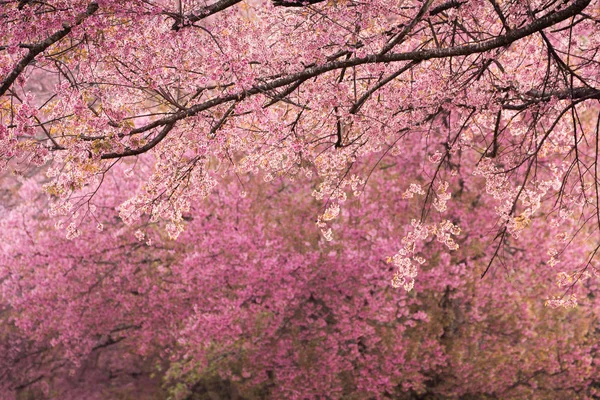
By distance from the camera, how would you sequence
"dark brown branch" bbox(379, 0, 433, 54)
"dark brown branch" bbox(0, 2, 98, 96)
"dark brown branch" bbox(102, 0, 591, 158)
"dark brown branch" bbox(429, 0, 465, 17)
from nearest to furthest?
"dark brown branch" bbox(0, 2, 98, 96), "dark brown branch" bbox(379, 0, 433, 54), "dark brown branch" bbox(102, 0, 591, 158), "dark brown branch" bbox(429, 0, 465, 17)

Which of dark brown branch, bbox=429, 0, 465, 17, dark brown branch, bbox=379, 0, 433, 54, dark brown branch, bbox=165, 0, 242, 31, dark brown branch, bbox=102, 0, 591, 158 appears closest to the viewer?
dark brown branch, bbox=379, 0, 433, 54

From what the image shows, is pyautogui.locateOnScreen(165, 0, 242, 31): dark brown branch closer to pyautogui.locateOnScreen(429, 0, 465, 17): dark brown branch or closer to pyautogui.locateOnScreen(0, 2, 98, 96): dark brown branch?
pyautogui.locateOnScreen(0, 2, 98, 96): dark brown branch

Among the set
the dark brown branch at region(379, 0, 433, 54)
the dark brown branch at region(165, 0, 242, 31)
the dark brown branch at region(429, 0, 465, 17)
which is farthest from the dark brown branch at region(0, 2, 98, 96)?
the dark brown branch at region(429, 0, 465, 17)

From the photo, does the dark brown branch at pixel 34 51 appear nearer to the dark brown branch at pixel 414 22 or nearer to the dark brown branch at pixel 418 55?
the dark brown branch at pixel 418 55

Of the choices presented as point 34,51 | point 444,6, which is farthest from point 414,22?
point 34,51

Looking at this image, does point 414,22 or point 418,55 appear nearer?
point 414,22

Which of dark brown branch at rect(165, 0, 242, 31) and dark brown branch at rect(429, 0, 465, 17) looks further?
dark brown branch at rect(429, 0, 465, 17)

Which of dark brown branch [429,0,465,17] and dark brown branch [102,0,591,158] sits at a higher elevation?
dark brown branch [429,0,465,17]

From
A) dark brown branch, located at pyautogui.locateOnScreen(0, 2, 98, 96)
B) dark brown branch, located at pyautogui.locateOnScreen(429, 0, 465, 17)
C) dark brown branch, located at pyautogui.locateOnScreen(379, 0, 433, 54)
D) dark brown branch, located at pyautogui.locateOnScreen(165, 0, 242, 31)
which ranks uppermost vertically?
dark brown branch, located at pyautogui.locateOnScreen(429, 0, 465, 17)

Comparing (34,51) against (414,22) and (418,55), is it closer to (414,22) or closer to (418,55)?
(414,22)

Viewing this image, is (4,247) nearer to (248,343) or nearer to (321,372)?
(248,343)

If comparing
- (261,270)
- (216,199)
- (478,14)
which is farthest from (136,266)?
(478,14)

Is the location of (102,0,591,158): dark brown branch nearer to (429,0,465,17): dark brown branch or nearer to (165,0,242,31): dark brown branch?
(165,0,242,31): dark brown branch

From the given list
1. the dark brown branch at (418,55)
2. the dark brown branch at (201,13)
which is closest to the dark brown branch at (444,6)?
the dark brown branch at (418,55)
